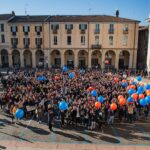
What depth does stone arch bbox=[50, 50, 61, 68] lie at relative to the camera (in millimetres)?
50531

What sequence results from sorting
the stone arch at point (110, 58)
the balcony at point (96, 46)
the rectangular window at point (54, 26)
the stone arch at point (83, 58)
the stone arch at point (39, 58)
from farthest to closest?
the stone arch at point (39, 58), the stone arch at point (83, 58), the stone arch at point (110, 58), the balcony at point (96, 46), the rectangular window at point (54, 26)

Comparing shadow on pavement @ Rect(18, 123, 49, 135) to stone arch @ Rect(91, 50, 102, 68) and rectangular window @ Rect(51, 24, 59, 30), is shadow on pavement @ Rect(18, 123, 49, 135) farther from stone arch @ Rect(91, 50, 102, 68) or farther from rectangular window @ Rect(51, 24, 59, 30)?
stone arch @ Rect(91, 50, 102, 68)

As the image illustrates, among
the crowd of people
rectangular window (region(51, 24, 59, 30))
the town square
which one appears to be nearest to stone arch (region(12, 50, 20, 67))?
the town square

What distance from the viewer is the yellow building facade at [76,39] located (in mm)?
46312

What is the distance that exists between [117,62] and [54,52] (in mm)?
14469

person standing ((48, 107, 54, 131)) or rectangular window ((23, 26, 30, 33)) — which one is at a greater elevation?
rectangular window ((23, 26, 30, 33))

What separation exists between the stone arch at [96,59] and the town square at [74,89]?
137 mm

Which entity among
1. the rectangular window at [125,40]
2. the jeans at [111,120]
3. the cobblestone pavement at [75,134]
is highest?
the rectangular window at [125,40]

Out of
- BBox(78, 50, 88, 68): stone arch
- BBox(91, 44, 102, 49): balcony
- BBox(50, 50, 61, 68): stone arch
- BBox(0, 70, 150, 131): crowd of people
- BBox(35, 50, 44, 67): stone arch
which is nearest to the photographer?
BBox(0, 70, 150, 131): crowd of people

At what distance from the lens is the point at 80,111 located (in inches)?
602

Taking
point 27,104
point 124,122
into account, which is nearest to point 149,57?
point 124,122

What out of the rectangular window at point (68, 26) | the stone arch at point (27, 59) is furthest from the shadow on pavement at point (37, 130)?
the stone arch at point (27, 59)

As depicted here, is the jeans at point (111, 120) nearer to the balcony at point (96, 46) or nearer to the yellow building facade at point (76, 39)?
the yellow building facade at point (76, 39)

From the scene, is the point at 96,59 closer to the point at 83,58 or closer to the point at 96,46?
the point at 83,58
